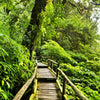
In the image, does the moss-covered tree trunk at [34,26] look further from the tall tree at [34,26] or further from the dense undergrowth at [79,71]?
the dense undergrowth at [79,71]

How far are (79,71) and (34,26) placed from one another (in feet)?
16.5

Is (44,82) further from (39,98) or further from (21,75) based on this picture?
(21,75)

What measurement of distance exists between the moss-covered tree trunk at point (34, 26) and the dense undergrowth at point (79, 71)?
299 centimetres

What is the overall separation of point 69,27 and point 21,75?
13044 millimetres

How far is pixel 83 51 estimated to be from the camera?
45.2 ft

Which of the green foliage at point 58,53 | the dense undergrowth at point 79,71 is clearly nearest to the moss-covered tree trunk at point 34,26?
the dense undergrowth at point 79,71

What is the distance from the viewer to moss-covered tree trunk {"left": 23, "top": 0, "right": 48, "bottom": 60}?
14.2 feet

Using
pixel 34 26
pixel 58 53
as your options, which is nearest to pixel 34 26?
pixel 34 26

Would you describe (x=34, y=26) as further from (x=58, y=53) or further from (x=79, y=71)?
(x=58, y=53)

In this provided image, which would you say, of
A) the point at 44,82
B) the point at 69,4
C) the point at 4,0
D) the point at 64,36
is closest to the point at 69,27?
the point at 64,36

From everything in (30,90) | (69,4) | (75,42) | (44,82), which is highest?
(69,4)

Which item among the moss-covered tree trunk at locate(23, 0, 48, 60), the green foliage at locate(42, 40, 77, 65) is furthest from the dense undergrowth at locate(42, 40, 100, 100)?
the moss-covered tree trunk at locate(23, 0, 48, 60)

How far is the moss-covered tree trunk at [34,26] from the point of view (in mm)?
4332

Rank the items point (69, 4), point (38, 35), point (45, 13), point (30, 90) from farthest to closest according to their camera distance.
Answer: point (69, 4), point (38, 35), point (45, 13), point (30, 90)
